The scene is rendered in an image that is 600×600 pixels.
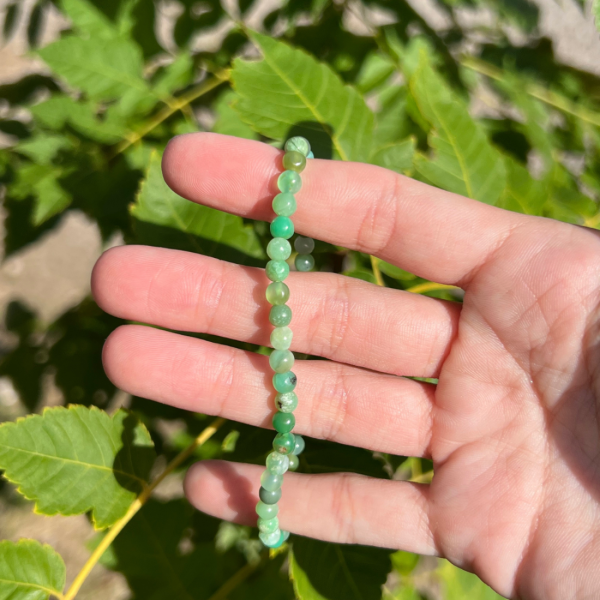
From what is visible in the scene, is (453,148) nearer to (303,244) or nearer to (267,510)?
(303,244)

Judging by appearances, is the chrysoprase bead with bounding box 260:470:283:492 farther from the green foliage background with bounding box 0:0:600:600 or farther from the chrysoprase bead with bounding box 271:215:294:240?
the chrysoprase bead with bounding box 271:215:294:240

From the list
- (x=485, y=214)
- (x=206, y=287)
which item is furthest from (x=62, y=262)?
(x=485, y=214)

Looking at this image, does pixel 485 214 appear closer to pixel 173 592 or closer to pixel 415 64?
pixel 415 64

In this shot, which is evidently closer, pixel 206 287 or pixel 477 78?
pixel 206 287

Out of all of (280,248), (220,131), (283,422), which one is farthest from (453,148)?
(283,422)

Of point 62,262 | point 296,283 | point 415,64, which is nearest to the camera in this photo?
point 296,283

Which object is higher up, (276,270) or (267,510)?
(276,270)

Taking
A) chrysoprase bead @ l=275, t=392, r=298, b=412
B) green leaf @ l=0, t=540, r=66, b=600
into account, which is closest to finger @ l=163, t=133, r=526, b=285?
chrysoprase bead @ l=275, t=392, r=298, b=412
